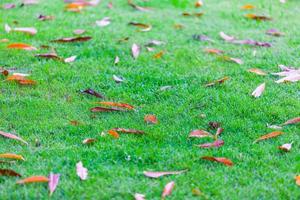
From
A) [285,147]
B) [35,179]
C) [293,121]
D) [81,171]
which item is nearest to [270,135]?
[285,147]

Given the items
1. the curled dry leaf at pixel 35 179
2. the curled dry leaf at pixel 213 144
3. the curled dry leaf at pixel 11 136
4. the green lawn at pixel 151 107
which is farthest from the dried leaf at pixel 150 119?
the curled dry leaf at pixel 35 179

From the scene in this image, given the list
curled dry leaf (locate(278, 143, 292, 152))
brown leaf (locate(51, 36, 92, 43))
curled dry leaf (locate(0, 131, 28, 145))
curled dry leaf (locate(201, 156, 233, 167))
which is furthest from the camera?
brown leaf (locate(51, 36, 92, 43))

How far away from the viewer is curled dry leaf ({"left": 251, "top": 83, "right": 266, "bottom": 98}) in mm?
5048

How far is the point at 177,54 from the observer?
5.93 metres

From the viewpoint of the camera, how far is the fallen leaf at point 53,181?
3750 millimetres

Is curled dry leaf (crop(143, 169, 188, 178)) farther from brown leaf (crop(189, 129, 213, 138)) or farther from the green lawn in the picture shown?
brown leaf (crop(189, 129, 213, 138))

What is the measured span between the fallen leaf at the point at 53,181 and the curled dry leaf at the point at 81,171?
13cm

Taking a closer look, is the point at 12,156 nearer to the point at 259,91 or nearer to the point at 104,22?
the point at 259,91

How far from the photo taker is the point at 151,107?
16.0ft

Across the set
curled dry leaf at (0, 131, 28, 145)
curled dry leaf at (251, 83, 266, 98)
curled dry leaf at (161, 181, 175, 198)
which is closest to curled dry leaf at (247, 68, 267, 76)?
curled dry leaf at (251, 83, 266, 98)

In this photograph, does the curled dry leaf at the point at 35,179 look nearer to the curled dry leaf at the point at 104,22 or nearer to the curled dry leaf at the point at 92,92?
the curled dry leaf at the point at 92,92

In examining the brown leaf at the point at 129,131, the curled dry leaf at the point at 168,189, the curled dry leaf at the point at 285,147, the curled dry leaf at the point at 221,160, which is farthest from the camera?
the brown leaf at the point at 129,131

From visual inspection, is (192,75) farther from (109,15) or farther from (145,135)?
(109,15)

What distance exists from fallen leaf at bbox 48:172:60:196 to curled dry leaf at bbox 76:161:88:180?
0.13m
